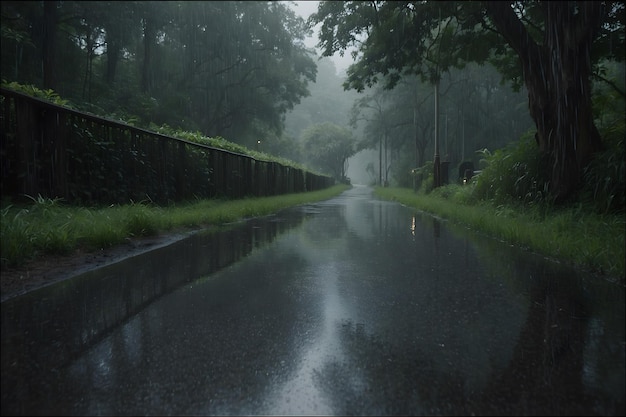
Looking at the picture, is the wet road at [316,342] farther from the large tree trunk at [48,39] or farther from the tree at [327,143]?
the tree at [327,143]

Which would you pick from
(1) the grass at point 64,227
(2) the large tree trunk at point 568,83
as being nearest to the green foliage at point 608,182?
(2) the large tree trunk at point 568,83

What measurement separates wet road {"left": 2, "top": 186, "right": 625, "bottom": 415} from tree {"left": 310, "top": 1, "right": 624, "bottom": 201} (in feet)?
16.3

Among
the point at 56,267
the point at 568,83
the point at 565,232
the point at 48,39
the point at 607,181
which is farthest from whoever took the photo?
the point at 48,39

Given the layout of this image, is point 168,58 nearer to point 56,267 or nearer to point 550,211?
point 550,211

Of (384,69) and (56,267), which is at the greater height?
(384,69)

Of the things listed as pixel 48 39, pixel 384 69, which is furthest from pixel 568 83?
pixel 48 39

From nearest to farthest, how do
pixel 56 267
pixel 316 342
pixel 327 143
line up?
pixel 316 342
pixel 56 267
pixel 327 143

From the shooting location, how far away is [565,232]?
577cm

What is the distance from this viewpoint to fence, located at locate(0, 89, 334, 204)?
6000 mm

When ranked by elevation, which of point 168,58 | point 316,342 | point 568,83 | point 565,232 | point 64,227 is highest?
point 168,58

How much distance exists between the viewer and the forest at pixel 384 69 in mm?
8070

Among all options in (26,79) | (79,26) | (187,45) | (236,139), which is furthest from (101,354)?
(236,139)

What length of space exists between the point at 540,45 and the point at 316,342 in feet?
34.2

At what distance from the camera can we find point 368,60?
12.1m
